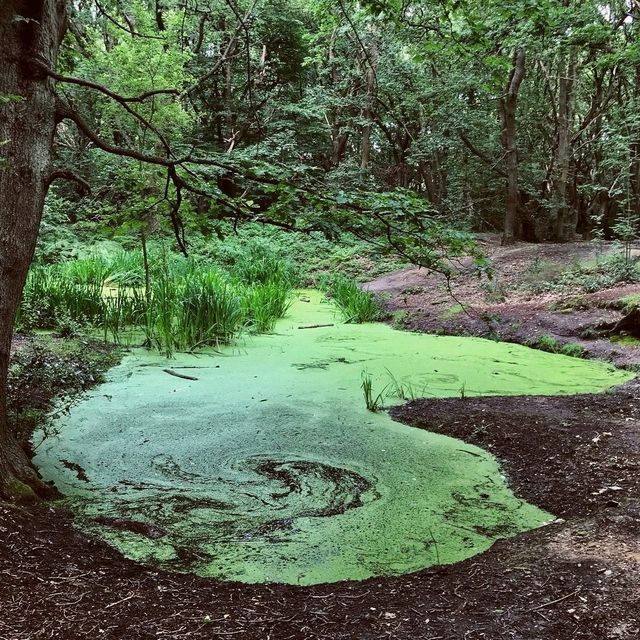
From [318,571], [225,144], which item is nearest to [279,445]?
[318,571]

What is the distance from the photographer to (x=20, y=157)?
1681 mm

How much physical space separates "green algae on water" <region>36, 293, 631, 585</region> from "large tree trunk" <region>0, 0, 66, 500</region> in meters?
0.35

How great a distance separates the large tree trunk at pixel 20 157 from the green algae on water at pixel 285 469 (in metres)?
0.35

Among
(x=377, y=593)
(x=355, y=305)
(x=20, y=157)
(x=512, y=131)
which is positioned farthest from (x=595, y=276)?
(x=20, y=157)

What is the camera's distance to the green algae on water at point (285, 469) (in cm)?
168

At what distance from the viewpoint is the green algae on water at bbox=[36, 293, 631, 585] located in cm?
168

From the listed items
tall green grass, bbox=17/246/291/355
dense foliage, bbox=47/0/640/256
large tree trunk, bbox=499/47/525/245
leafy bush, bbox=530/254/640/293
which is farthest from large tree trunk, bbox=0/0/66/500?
large tree trunk, bbox=499/47/525/245

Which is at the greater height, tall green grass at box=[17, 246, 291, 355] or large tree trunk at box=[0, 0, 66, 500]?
large tree trunk at box=[0, 0, 66, 500]

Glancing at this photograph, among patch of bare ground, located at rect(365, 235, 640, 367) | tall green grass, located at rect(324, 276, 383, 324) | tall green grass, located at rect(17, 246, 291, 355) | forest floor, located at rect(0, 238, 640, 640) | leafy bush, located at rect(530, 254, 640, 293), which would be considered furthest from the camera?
tall green grass, located at rect(324, 276, 383, 324)

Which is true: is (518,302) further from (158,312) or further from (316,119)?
(316,119)

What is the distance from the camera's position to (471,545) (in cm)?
172

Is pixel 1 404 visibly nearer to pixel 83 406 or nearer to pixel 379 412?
pixel 83 406

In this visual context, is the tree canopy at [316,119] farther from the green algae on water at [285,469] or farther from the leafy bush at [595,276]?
the green algae on water at [285,469]

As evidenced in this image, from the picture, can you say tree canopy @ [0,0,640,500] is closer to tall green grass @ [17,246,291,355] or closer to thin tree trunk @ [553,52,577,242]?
thin tree trunk @ [553,52,577,242]
